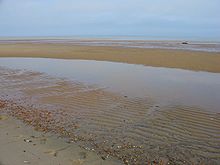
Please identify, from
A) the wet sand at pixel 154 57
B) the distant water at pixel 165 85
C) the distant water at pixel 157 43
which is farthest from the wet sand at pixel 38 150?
the distant water at pixel 157 43

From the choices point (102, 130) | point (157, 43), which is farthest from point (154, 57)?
point (157, 43)

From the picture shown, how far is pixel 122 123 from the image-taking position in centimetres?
751

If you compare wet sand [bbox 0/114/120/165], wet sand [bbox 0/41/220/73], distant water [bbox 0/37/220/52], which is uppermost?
distant water [bbox 0/37/220/52]

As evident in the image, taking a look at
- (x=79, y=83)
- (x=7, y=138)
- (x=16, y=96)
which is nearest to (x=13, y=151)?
(x=7, y=138)

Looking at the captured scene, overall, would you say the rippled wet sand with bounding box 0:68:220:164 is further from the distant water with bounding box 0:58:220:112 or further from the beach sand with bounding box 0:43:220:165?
the distant water with bounding box 0:58:220:112

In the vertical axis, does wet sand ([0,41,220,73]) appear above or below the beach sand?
above

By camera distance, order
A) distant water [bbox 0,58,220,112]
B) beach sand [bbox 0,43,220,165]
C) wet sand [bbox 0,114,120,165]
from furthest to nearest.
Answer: distant water [bbox 0,58,220,112], beach sand [bbox 0,43,220,165], wet sand [bbox 0,114,120,165]

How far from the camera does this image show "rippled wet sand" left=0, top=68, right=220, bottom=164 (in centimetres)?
569

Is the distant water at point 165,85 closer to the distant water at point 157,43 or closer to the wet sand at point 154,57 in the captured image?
the wet sand at point 154,57

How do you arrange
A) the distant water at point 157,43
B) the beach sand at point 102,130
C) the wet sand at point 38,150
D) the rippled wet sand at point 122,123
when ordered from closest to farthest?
the wet sand at point 38,150, the beach sand at point 102,130, the rippled wet sand at point 122,123, the distant water at point 157,43

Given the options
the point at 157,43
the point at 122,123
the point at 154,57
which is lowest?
the point at 122,123

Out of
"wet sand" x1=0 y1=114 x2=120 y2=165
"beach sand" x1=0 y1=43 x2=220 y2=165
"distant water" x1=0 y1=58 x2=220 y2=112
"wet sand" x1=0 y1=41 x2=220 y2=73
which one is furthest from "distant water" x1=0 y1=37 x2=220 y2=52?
"wet sand" x1=0 y1=114 x2=120 y2=165

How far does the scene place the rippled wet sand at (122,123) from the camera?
18.7ft

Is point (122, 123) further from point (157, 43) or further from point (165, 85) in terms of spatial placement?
point (157, 43)
